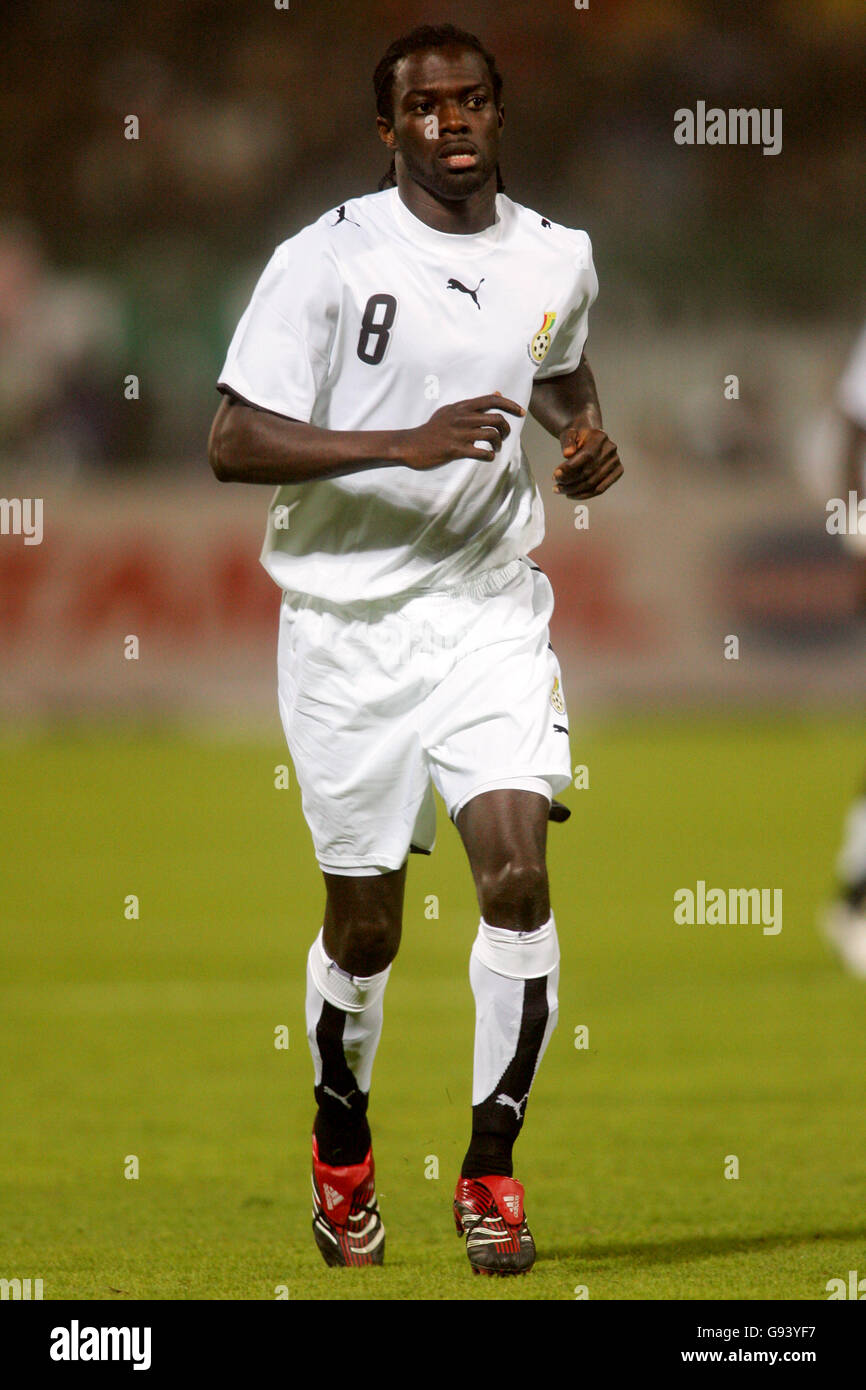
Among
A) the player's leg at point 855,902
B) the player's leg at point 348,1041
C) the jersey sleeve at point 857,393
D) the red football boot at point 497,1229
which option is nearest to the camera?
the red football boot at point 497,1229

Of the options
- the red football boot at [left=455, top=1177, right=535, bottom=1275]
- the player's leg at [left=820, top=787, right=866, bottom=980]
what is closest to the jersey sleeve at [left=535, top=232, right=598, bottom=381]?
the red football boot at [left=455, top=1177, right=535, bottom=1275]

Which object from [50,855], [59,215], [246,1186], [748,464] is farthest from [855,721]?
[246,1186]

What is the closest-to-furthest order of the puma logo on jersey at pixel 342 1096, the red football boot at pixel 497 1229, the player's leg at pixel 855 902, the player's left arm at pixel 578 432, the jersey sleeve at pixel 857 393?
the red football boot at pixel 497 1229 < the player's left arm at pixel 578 432 < the puma logo on jersey at pixel 342 1096 < the jersey sleeve at pixel 857 393 < the player's leg at pixel 855 902

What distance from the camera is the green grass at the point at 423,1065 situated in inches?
170

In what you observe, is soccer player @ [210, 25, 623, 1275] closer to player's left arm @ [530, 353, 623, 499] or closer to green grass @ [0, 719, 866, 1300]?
player's left arm @ [530, 353, 623, 499]

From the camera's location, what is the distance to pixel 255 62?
20.9 m

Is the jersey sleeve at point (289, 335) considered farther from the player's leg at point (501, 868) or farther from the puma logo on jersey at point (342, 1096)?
the puma logo on jersey at point (342, 1096)

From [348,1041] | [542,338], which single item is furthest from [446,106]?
[348,1041]

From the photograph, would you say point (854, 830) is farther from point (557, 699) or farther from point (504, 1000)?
point (504, 1000)

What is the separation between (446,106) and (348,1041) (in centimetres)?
193

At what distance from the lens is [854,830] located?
284 inches

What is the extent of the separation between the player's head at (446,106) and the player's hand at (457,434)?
534 millimetres

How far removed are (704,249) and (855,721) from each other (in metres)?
5.81

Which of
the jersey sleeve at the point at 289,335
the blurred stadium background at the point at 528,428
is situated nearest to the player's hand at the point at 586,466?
the jersey sleeve at the point at 289,335
